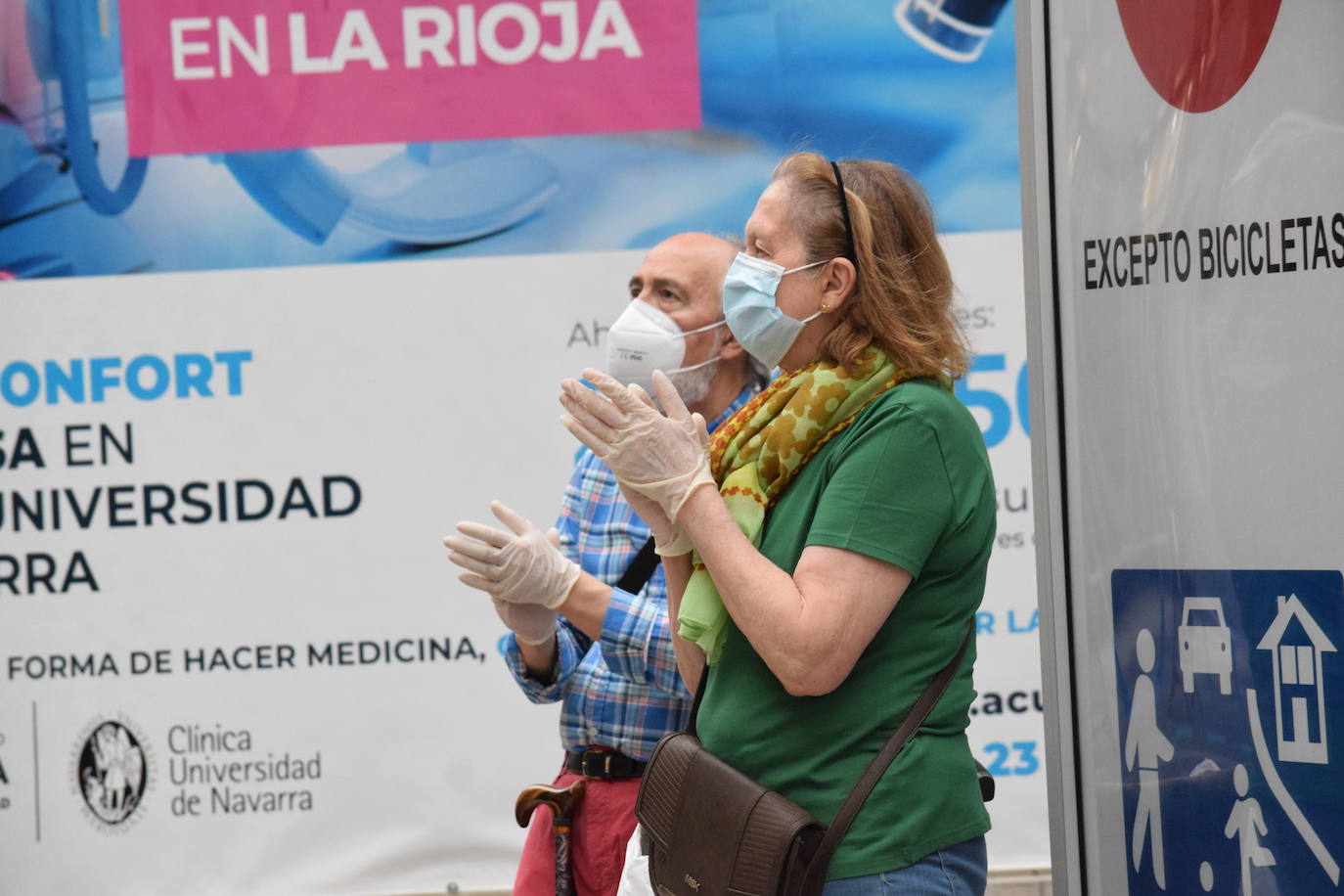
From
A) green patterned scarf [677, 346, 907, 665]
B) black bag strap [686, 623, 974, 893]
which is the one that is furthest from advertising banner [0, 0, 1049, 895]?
black bag strap [686, 623, 974, 893]

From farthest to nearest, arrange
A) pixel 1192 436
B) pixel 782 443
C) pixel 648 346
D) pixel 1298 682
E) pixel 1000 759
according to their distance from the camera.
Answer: pixel 1000 759 < pixel 648 346 < pixel 782 443 < pixel 1192 436 < pixel 1298 682

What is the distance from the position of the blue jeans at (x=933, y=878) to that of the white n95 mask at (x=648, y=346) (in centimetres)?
122

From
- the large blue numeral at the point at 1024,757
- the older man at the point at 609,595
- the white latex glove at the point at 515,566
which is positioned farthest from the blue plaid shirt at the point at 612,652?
the large blue numeral at the point at 1024,757

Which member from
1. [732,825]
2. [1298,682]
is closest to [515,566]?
[732,825]

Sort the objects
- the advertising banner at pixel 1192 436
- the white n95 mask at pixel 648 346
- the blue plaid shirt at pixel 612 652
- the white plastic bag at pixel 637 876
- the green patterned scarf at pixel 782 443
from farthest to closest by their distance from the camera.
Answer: the white n95 mask at pixel 648 346 < the blue plaid shirt at pixel 612 652 < the white plastic bag at pixel 637 876 < the green patterned scarf at pixel 782 443 < the advertising banner at pixel 1192 436

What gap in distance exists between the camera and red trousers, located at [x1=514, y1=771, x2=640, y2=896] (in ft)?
8.46

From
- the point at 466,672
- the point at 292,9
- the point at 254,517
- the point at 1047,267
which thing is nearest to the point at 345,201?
the point at 292,9

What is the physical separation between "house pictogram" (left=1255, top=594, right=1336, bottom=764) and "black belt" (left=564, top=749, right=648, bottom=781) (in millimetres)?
1409

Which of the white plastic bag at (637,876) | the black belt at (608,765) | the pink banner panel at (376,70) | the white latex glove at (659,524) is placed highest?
the pink banner panel at (376,70)

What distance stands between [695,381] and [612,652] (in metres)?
0.60

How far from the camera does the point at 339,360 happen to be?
13.4 ft

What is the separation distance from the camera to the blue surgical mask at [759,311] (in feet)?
6.43

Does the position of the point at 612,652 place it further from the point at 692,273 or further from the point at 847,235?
the point at 847,235

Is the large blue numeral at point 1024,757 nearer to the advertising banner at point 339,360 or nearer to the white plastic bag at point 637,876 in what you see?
the advertising banner at point 339,360
